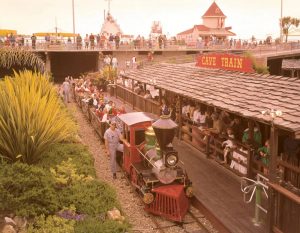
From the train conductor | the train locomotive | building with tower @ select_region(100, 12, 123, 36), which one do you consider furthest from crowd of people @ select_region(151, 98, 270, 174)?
building with tower @ select_region(100, 12, 123, 36)

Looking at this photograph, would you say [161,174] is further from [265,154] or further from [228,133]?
[228,133]

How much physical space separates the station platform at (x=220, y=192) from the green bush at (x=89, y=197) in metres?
2.18

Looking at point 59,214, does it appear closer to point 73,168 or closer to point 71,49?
point 73,168

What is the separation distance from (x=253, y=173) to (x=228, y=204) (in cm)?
156

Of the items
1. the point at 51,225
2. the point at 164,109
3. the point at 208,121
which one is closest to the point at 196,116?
the point at 208,121

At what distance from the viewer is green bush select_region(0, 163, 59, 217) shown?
25.4 feet

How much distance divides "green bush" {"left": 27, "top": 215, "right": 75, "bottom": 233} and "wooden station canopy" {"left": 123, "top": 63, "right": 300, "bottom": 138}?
4.69m

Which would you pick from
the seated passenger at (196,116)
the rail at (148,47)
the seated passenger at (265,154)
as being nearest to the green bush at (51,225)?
the seated passenger at (265,154)

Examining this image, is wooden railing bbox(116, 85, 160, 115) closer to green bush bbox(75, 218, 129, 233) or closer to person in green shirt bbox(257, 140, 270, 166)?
person in green shirt bbox(257, 140, 270, 166)

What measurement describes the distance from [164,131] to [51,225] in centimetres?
354

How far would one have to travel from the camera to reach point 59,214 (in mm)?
8039

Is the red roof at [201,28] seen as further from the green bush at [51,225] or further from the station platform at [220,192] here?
the green bush at [51,225]

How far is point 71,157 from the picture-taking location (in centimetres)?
1102

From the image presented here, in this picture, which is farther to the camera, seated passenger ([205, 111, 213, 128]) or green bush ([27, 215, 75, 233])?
seated passenger ([205, 111, 213, 128])
